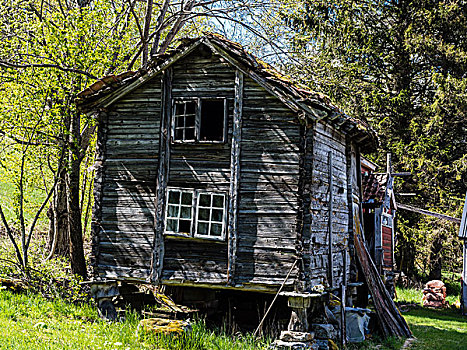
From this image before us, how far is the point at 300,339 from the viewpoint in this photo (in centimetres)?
1028

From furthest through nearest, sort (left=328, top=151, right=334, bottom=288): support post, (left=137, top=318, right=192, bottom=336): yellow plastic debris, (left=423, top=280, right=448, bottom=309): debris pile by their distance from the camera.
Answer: (left=423, top=280, right=448, bottom=309): debris pile → (left=328, top=151, right=334, bottom=288): support post → (left=137, top=318, right=192, bottom=336): yellow plastic debris

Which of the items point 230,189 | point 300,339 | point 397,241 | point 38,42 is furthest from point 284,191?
point 397,241

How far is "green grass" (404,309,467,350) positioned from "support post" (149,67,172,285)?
21.6ft

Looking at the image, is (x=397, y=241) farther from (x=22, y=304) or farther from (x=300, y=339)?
(x=22, y=304)

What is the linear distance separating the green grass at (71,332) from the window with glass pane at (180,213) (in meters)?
2.11

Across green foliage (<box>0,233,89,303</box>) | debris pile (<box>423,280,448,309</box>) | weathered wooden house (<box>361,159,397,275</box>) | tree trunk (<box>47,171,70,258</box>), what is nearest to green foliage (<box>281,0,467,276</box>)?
debris pile (<box>423,280,448,309</box>)

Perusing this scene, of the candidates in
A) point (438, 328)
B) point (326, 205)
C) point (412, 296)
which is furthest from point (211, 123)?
point (412, 296)

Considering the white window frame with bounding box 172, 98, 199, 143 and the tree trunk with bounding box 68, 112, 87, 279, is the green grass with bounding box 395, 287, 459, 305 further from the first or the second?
the white window frame with bounding box 172, 98, 199, 143

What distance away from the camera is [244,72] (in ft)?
36.8

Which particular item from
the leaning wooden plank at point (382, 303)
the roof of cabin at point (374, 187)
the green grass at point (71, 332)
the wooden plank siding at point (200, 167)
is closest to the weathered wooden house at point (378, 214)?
the roof of cabin at point (374, 187)

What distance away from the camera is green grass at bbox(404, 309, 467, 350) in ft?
42.4

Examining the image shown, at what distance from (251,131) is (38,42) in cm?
701

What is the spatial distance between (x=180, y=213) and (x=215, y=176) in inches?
45.3

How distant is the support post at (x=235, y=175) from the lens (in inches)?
429
